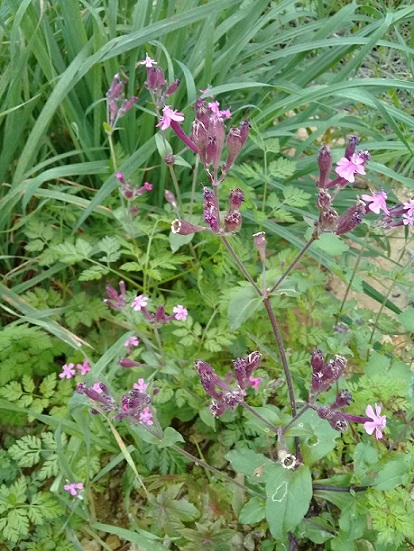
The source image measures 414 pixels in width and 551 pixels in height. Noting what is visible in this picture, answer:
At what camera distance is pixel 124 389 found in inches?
70.2

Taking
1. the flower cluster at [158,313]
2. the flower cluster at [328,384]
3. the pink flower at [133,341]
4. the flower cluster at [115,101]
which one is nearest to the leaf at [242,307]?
the flower cluster at [328,384]

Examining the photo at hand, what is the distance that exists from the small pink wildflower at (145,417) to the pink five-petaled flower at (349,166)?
2.20 ft

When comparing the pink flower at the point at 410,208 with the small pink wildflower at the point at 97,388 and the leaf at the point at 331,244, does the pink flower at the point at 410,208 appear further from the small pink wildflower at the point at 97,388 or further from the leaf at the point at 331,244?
the small pink wildflower at the point at 97,388

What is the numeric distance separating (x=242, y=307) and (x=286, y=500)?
374 mm

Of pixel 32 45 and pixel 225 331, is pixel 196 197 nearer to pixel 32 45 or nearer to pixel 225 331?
pixel 225 331

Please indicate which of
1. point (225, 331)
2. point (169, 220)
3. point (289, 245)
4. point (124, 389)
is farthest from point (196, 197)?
point (124, 389)

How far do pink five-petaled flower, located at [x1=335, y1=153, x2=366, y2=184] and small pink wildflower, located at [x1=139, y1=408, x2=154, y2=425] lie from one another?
0.67m

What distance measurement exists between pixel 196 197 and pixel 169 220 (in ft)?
0.77

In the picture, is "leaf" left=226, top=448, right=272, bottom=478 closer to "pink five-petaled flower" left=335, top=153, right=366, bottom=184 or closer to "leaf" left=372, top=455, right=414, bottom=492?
"leaf" left=372, top=455, right=414, bottom=492

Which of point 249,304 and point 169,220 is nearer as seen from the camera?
point 249,304

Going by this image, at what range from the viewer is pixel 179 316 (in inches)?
66.2

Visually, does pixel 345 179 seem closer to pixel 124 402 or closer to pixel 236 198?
pixel 236 198

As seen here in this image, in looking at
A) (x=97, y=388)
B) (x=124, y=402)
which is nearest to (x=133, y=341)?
(x=97, y=388)

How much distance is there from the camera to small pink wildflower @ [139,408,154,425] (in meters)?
1.36
